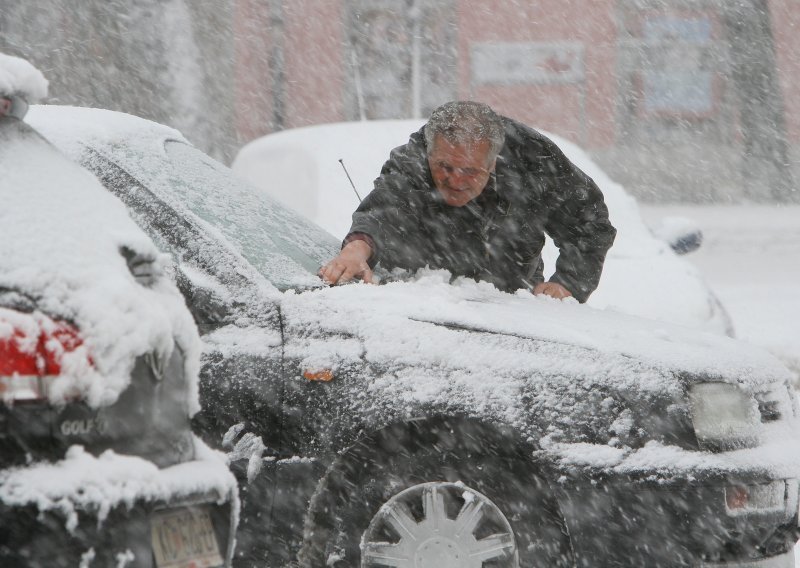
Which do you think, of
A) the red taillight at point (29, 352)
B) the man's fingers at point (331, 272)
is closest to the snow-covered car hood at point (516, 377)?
the man's fingers at point (331, 272)

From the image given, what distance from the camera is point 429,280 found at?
3914mm

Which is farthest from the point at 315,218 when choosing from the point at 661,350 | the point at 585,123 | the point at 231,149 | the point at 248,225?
the point at 585,123

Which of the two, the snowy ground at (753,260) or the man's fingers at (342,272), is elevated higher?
the man's fingers at (342,272)

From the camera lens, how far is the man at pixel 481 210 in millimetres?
4250

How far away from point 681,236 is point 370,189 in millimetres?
1866

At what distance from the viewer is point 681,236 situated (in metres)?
6.93

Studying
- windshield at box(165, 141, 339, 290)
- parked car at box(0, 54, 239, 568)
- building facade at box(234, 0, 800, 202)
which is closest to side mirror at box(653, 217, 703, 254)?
windshield at box(165, 141, 339, 290)

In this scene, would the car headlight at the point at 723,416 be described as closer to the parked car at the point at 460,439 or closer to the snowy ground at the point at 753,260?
the parked car at the point at 460,439

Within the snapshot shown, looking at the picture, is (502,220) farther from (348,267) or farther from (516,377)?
(516,377)

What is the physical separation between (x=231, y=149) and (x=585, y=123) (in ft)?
17.8

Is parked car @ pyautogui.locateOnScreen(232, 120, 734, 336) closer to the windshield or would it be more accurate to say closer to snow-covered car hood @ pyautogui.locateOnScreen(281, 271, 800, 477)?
the windshield

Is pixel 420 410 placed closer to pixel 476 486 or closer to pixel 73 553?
pixel 476 486

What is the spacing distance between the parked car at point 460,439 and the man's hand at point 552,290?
3.44 ft

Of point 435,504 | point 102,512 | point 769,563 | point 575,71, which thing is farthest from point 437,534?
point 575,71
